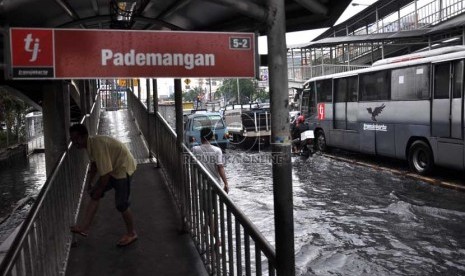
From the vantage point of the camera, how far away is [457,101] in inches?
407

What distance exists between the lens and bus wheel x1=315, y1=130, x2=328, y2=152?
17.6m

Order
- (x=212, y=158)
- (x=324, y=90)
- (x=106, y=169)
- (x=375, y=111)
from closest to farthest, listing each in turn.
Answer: (x=106, y=169) < (x=212, y=158) < (x=375, y=111) < (x=324, y=90)

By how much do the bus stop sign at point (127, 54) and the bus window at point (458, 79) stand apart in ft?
29.0

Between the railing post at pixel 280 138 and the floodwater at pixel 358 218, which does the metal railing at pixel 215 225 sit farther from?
the floodwater at pixel 358 218

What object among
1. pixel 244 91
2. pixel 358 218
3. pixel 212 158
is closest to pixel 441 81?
pixel 358 218

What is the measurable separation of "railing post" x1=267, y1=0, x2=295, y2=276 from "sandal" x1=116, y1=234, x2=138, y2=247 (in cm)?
318

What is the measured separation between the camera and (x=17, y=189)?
1505 centimetres

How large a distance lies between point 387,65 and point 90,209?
34.1 feet

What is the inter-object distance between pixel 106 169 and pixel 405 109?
31.1 feet

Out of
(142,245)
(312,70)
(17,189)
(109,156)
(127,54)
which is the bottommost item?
(17,189)

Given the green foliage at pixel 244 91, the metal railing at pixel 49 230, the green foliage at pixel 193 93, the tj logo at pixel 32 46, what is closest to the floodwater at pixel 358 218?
the metal railing at pixel 49 230

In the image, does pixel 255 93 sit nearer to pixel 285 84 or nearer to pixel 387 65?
pixel 387 65

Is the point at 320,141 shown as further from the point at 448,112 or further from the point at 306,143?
the point at 448,112

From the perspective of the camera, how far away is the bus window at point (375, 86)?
1315 centimetres
